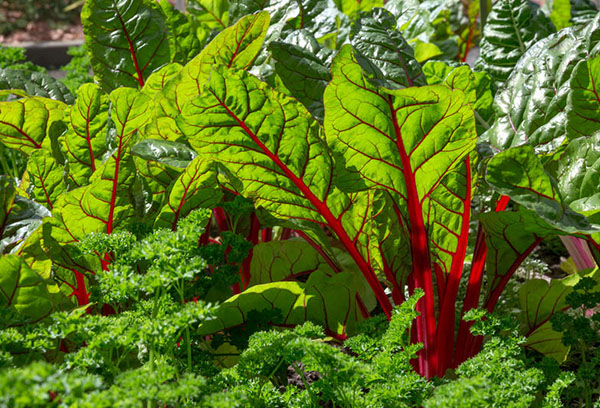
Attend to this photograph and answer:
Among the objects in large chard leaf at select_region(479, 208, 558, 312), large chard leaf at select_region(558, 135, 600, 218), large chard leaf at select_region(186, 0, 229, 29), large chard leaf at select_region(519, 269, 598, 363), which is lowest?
large chard leaf at select_region(519, 269, 598, 363)

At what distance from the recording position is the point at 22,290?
3.70 ft

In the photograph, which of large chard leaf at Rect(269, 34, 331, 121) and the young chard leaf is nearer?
the young chard leaf

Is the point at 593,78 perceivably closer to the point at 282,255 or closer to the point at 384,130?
the point at 384,130

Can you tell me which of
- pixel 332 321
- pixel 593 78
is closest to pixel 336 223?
pixel 332 321

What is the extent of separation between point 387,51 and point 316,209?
42 cm

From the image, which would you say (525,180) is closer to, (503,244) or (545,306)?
(503,244)

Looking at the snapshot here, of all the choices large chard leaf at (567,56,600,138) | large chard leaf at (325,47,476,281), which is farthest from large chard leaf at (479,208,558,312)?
large chard leaf at (567,56,600,138)

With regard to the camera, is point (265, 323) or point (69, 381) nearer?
point (69, 381)

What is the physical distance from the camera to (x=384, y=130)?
4.23 feet

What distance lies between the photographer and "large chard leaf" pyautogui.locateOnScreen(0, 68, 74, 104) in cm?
184

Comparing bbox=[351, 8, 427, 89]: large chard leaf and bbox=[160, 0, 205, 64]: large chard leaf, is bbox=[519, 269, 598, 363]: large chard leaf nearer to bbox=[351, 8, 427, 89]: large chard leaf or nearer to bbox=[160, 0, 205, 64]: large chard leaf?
bbox=[351, 8, 427, 89]: large chard leaf

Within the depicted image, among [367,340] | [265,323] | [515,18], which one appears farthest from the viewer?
[515,18]

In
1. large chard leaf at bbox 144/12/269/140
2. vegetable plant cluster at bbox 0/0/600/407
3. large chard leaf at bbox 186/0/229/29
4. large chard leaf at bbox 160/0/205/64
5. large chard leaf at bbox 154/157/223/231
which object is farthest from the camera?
large chard leaf at bbox 186/0/229/29

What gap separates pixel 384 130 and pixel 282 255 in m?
0.48
